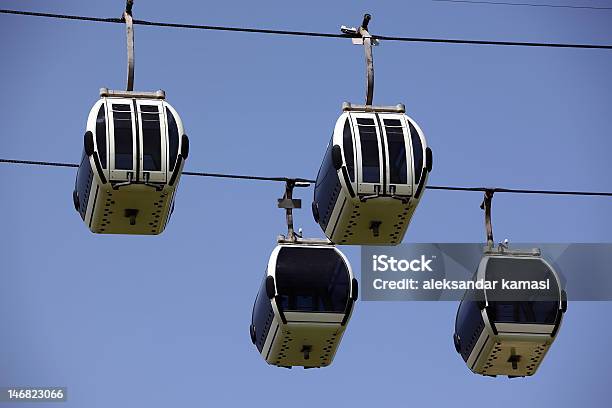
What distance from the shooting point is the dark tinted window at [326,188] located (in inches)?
1544

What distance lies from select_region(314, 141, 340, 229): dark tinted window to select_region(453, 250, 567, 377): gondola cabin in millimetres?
3170

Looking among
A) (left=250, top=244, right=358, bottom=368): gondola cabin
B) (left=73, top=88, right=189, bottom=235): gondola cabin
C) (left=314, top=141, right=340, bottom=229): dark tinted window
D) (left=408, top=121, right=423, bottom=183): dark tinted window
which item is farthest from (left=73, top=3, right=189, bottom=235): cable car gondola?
(left=408, top=121, right=423, bottom=183): dark tinted window

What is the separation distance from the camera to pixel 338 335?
41250 millimetres

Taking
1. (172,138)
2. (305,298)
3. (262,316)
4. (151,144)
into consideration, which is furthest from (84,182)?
(262,316)

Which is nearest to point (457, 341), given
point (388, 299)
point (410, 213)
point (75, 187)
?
point (388, 299)

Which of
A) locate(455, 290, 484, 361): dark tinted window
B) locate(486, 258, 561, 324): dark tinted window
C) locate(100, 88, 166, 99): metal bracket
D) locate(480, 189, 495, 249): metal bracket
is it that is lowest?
locate(455, 290, 484, 361): dark tinted window

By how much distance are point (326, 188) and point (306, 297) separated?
6.62 ft

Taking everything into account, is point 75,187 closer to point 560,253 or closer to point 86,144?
point 86,144

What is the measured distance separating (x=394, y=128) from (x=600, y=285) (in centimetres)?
814

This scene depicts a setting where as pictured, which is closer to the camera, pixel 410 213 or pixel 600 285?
pixel 410 213

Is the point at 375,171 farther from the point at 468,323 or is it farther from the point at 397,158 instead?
the point at 468,323

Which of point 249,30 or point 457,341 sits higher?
point 249,30

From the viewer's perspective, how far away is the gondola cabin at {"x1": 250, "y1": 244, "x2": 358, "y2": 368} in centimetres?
4088

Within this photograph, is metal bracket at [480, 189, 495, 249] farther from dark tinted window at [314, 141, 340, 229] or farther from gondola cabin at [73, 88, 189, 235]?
gondola cabin at [73, 88, 189, 235]
